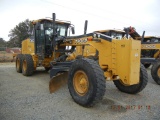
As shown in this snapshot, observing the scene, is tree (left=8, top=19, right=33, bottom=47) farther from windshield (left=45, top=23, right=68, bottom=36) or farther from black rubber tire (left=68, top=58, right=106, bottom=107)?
black rubber tire (left=68, top=58, right=106, bottom=107)

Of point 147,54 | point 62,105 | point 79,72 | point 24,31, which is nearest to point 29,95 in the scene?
point 62,105

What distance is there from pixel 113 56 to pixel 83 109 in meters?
1.73

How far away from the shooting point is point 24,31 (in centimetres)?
5584

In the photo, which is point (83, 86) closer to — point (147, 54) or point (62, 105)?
point (62, 105)

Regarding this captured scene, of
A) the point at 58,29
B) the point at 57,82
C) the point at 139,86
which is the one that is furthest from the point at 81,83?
the point at 58,29

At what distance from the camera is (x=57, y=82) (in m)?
6.45

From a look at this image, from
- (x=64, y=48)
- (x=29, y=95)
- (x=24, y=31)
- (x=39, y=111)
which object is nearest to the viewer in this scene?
(x=39, y=111)

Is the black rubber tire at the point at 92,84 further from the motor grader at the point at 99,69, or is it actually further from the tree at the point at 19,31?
the tree at the point at 19,31

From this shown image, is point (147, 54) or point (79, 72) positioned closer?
point (79, 72)

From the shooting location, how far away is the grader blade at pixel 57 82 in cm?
636

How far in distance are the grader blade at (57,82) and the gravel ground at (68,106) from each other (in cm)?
17

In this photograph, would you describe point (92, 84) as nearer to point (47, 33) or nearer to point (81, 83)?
point (81, 83)

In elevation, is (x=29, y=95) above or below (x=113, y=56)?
below

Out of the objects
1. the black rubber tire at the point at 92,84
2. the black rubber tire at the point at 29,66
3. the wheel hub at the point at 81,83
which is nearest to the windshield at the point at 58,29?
the black rubber tire at the point at 29,66
